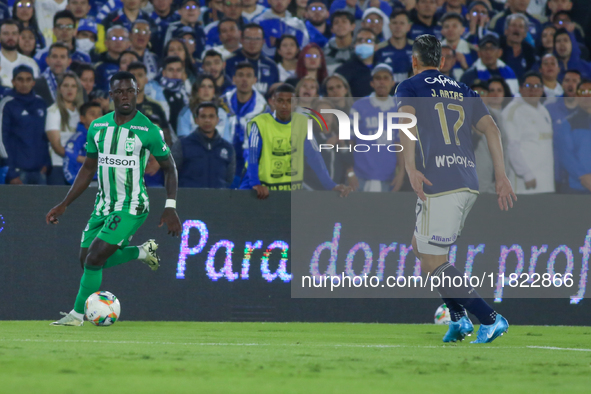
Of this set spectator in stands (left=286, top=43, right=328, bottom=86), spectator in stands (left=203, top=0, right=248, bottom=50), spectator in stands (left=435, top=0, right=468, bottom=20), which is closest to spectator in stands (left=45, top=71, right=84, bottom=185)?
spectator in stands (left=203, top=0, right=248, bottom=50)

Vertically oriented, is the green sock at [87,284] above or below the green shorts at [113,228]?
below

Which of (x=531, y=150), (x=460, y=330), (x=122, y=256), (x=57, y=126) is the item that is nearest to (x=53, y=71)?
(x=57, y=126)

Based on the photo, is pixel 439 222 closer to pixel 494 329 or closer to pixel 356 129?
pixel 494 329

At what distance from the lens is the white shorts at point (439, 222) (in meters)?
5.98

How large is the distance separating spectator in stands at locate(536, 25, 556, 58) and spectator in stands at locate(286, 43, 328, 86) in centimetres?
369

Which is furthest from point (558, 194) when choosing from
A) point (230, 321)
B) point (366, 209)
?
point (230, 321)

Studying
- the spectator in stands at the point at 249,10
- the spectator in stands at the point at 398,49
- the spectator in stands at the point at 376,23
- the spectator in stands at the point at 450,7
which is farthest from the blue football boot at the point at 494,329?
the spectator in stands at the point at 450,7

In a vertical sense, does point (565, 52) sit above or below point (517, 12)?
below

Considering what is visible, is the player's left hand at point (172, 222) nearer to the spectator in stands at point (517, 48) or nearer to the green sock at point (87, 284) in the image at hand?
the green sock at point (87, 284)

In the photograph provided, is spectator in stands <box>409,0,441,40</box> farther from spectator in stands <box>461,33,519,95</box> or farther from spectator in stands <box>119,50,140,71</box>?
spectator in stands <box>119,50,140,71</box>

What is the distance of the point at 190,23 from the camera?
12391 millimetres

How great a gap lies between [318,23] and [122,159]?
6.08m

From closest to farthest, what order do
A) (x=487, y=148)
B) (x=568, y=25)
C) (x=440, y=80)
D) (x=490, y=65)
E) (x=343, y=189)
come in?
(x=440, y=80) < (x=343, y=189) < (x=487, y=148) < (x=490, y=65) < (x=568, y=25)

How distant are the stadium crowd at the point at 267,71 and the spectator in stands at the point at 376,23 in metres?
0.03
